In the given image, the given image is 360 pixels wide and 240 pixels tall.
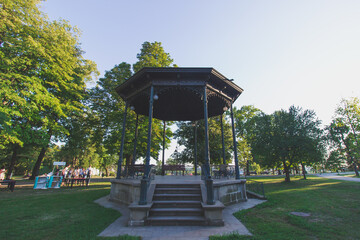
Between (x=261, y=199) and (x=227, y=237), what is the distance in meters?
6.45

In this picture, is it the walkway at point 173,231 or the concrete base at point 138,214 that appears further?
the concrete base at point 138,214

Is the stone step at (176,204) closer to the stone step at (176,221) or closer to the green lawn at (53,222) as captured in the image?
the stone step at (176,221)

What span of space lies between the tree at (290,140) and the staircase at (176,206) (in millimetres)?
16732

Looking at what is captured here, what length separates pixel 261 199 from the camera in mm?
8727

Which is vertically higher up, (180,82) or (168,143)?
(180,82)

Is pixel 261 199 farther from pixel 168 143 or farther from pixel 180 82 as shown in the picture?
pixel 168 143

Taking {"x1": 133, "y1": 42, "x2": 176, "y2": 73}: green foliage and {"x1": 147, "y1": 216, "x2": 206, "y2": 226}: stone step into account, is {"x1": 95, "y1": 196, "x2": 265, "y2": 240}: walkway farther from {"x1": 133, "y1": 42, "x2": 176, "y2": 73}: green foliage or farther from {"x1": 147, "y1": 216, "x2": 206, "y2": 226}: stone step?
{"x1": 133, "y1": 42, "x2": 176, "y2": 73}: green foliage

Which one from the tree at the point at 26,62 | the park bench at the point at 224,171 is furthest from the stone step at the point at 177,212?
the tree at the point at 26,62

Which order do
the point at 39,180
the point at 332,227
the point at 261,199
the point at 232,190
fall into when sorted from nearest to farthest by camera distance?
the point at 332,227
the point at 232,190
the point at 261,199
the point at 39,180

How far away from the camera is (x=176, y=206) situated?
5.59m

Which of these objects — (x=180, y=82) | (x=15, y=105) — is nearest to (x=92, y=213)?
(x=180, y=82)

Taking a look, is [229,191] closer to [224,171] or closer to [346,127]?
[224,171]

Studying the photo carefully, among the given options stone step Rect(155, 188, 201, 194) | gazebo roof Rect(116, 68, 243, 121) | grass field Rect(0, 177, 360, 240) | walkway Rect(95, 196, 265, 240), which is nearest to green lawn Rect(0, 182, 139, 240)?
grass field Rect(0, 177, 360, 240)

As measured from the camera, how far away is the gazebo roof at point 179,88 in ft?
24.1
